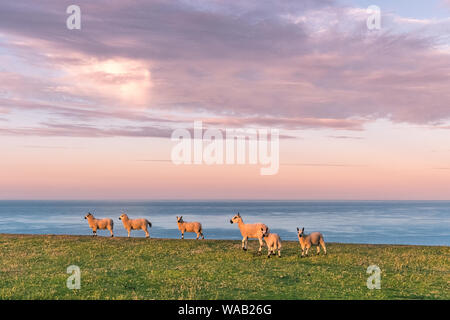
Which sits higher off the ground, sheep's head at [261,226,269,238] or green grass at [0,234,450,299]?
sheep's head at [261,226,269,238]

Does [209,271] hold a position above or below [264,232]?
below

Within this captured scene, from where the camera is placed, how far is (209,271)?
1986 cm

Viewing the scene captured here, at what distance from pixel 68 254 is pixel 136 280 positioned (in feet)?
32.6

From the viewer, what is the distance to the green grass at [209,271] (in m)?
15.5

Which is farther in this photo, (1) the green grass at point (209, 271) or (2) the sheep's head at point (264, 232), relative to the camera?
(2) the sheep's head at point (264, 232)

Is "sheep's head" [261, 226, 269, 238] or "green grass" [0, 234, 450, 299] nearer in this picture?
"green grass" [0, 234, 450, 299]

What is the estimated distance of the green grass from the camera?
1553 cm

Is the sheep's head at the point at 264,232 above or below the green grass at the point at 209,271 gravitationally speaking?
above

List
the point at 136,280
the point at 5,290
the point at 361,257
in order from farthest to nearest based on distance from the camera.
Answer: the point at 361,257, the point at 136,280, the point at 5,290

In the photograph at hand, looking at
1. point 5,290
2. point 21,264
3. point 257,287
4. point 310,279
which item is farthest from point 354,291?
point 21,264

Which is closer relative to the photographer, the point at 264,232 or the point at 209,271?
the point at 209,271

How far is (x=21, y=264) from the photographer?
72.7ft
